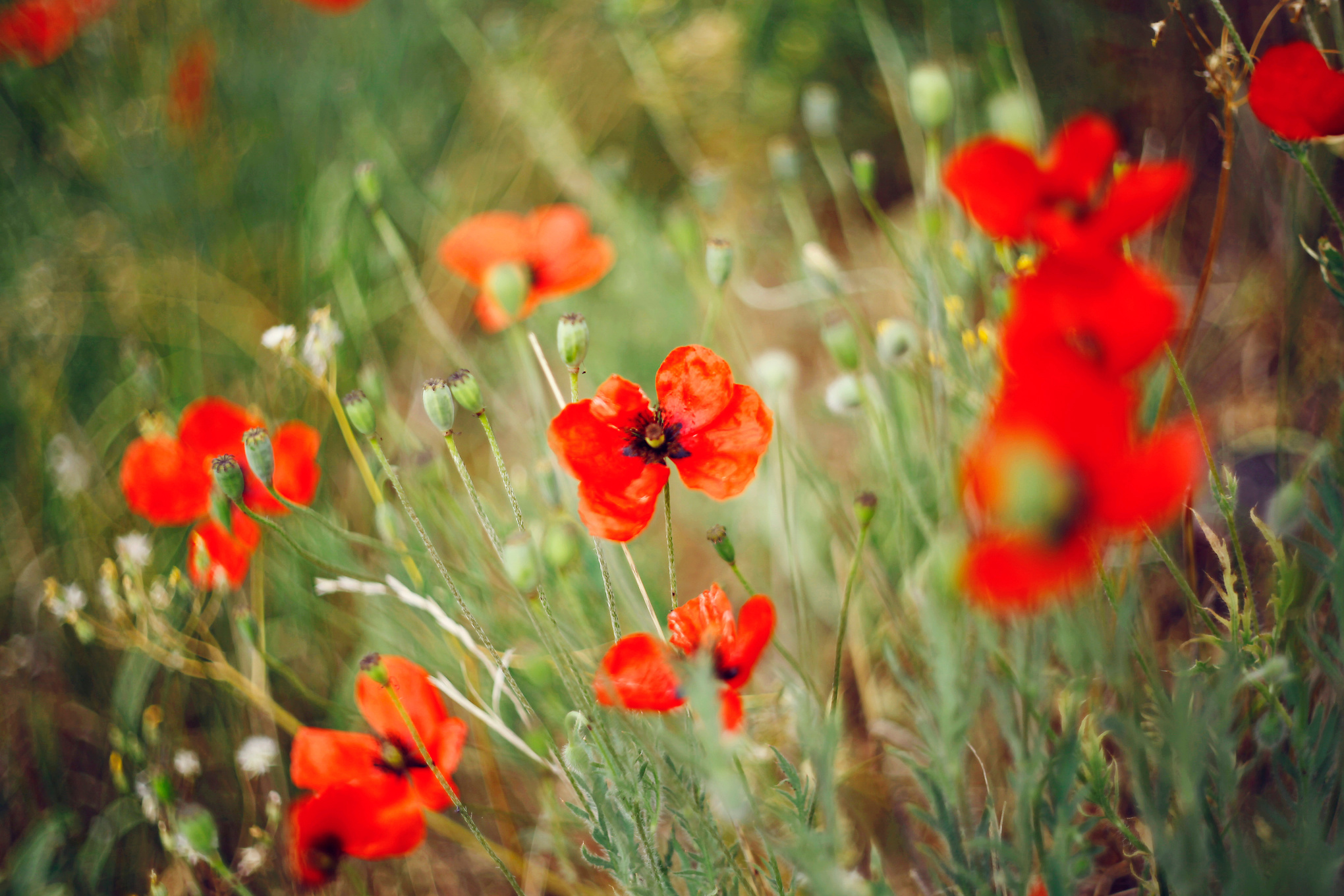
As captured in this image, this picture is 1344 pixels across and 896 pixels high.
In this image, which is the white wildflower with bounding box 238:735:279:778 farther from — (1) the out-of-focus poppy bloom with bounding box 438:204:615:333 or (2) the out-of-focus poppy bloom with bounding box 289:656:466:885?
(1) the out-of-focus poppy bloom with bounding box 438:204:615:333

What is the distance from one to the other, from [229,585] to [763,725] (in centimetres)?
83

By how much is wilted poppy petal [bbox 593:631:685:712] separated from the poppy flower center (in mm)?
223

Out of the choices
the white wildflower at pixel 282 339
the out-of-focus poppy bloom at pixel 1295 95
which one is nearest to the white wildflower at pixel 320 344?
the white wildflower at pixel 282 339

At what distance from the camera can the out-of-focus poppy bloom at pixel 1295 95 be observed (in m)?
0.67

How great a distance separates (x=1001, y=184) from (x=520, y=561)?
1.55ft

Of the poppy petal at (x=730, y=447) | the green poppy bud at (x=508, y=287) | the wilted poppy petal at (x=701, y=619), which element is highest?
the green poppy bud at (x=508, y=287)

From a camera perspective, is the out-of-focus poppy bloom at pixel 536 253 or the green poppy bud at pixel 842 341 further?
the out-of-focus poppy bloom at pixel 536 253

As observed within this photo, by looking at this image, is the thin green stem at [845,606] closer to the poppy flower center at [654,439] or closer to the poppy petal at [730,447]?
the poppy petal at [730,447]

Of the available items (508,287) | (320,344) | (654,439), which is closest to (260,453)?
(320,344)

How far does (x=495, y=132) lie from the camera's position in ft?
6.84

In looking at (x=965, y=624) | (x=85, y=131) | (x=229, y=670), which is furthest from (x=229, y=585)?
(x=85, y=131)

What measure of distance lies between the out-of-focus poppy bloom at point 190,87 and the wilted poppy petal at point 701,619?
6.56 ft

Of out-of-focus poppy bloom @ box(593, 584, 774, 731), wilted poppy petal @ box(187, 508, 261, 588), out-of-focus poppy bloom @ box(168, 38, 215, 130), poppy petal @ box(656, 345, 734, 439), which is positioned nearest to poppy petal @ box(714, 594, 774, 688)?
out-of-focus poppy bloom @ box(593, 584, 774, 731)

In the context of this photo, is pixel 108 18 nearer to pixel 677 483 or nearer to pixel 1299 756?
pixel 677 483
